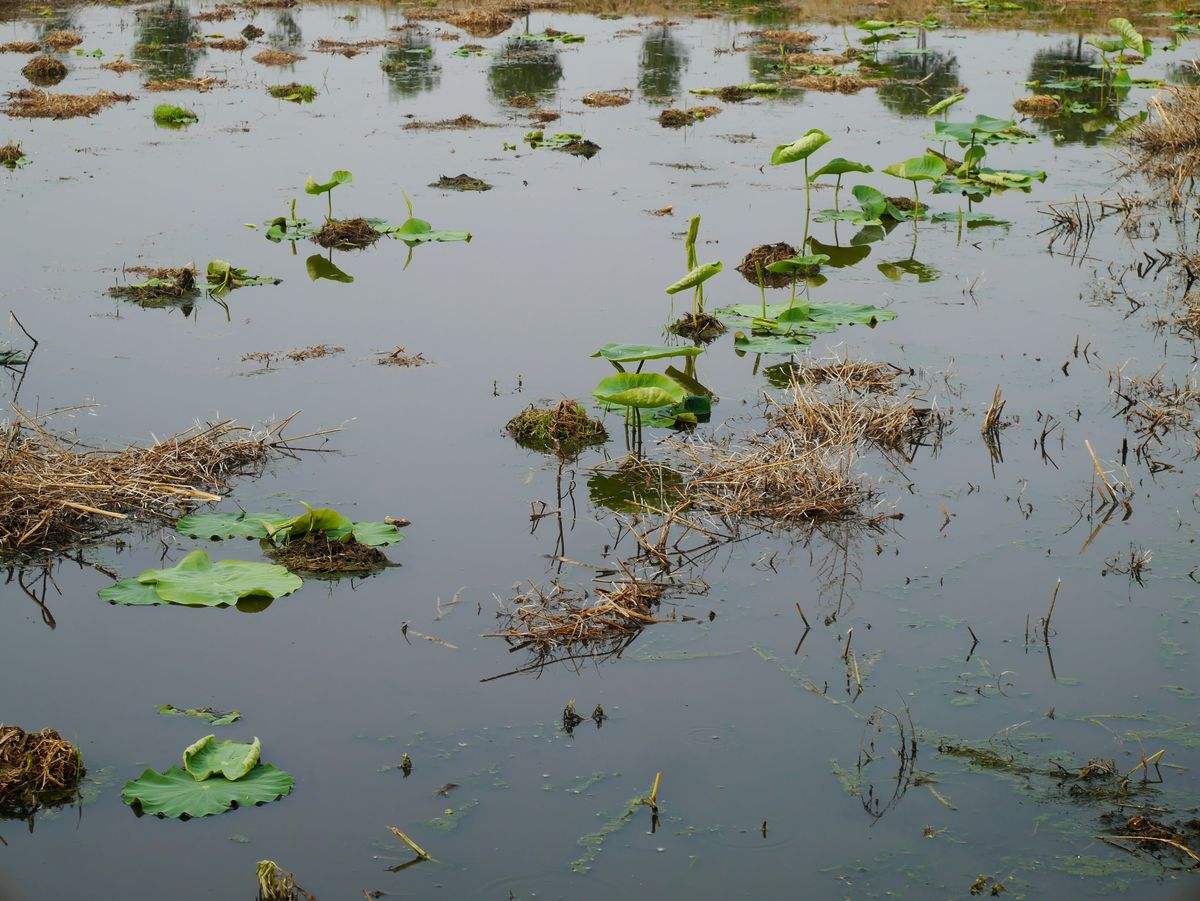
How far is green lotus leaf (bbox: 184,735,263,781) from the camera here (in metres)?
3.93

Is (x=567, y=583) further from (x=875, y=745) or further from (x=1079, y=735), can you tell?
(x=1079, y=735)

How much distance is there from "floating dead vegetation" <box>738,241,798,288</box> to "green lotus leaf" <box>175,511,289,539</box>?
4316 millimetres

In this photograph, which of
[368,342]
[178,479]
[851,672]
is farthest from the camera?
[368,342]

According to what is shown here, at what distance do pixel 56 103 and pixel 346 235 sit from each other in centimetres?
606

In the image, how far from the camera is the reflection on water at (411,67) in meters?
15.6

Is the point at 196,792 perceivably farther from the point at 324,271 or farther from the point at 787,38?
the point at 787,38

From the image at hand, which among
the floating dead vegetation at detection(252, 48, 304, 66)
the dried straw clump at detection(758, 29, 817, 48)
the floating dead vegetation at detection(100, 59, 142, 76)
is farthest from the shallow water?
the dried straw clump at detection(758, 29, 817, 48)

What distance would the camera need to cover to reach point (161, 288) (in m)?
8.44

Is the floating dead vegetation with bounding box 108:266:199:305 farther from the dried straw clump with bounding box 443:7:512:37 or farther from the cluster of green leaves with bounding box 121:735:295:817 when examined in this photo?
the dried straw clump with bounding box 443:7:512:37

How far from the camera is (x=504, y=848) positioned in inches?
147

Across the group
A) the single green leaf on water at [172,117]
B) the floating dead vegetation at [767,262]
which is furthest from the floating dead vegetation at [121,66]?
the floating dead vegetation at [767,262]

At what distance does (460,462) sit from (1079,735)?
10.1ft

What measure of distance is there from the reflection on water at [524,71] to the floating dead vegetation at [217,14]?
5.11 metres

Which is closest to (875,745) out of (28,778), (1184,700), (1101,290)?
(1184,700)
